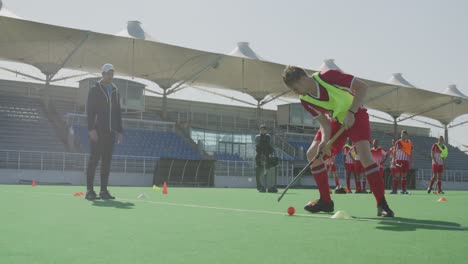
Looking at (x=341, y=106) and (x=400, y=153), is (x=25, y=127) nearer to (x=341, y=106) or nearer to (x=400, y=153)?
(x=400, y=153)

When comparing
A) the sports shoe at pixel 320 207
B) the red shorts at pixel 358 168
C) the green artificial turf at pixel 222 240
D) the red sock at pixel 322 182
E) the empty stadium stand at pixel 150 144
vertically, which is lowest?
the green artificial turf at pixel 222 240

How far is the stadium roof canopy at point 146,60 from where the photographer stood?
28.5 meters

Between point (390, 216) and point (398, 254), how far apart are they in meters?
2.45

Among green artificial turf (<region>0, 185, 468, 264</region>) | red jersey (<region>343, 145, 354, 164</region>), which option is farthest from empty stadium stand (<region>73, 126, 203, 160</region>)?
green artificial turf (<region>0, 185, 468, 264</region>)

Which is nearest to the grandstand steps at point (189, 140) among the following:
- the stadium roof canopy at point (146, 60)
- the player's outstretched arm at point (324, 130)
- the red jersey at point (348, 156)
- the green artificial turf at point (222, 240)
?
the stadium roof canopy at point (146, 60)

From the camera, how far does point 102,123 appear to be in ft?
26.3

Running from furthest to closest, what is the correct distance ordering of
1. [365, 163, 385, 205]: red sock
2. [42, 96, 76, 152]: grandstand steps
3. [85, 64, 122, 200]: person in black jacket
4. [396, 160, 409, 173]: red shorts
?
[42, 96, 76, 152]: grandstand steps, [396, 160, 409, 173]: red shorts, [85, 64, 122, 200]: person in black jacket, [365, 163, 385, 205]: red sock

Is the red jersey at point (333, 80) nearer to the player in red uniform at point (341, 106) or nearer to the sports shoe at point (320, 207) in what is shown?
the player in red uniform at point (341, 106)

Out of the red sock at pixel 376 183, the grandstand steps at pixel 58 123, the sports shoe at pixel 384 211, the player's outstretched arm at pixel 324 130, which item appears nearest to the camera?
the sports shoe at pixel 384 211

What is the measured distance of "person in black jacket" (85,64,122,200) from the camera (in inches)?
313

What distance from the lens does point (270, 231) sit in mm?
3875

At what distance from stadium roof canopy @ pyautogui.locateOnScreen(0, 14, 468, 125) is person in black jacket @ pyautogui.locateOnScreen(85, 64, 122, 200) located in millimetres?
→ 20820

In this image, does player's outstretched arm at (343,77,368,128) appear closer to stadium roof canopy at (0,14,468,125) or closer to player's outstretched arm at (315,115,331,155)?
player's outstretched arm at (315,115,331,155)

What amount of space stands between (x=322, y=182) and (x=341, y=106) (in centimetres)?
97
